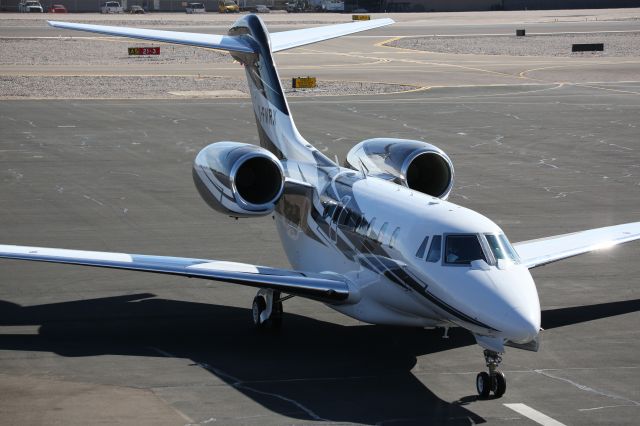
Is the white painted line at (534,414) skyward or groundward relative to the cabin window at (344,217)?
groundward

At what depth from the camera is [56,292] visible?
24.7 m

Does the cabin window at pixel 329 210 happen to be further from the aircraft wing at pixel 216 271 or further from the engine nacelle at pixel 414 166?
the engine nacelle at pixel 414 166

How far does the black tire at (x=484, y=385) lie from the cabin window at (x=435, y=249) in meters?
2.06

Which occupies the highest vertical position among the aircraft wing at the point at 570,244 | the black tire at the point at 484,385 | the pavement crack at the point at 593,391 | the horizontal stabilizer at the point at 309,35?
the horizontal stabilizer at the point at 309,35

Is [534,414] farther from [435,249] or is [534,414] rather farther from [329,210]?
[329,210]

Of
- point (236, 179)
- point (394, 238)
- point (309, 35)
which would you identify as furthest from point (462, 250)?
point (309, 35)

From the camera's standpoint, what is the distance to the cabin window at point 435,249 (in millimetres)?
18656

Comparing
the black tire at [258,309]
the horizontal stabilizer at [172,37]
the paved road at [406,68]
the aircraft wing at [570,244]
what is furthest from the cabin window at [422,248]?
the paved road at [406,68]

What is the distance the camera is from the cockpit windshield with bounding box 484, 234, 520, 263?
18.4 meters

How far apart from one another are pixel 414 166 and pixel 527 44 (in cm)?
8587

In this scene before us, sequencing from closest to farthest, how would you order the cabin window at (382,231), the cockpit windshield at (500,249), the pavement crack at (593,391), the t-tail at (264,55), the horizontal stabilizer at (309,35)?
the pavement crack at (593,391) < the cockpit windshield at (500,249) < the cabin window at (382,231) < the t-tail at (264,55) < the horizontal stabilizer at (309,35)

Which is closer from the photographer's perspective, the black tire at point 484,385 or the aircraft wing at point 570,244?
the black tire at point 484,385

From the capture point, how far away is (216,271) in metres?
20.6

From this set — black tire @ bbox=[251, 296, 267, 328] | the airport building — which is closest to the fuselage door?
black tire @ bbox=[251, 296, 267, 328]
